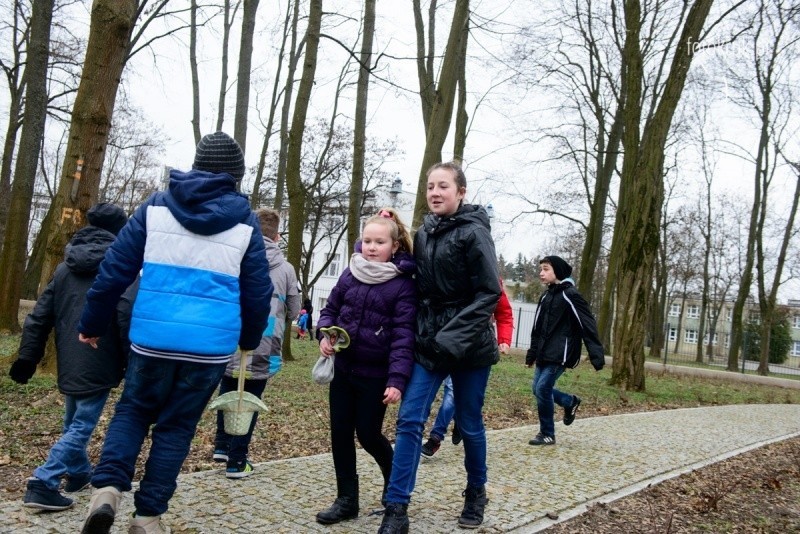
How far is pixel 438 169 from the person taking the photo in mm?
4406

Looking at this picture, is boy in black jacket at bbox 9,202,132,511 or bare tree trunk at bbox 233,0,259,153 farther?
bare tree trunk at bbox 233,0,259,153

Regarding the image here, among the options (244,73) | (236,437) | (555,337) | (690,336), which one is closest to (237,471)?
(236,437)

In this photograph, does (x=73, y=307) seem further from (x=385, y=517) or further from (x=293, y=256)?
(x=293, y=256)

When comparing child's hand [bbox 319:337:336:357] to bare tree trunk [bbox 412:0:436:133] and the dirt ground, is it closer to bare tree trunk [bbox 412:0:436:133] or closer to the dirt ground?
the dirt ground

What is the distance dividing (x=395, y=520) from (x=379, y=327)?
1077 millimetres

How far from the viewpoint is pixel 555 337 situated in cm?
732

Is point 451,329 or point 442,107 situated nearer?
point 451,329

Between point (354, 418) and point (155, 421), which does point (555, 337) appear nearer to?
point (354, 418)

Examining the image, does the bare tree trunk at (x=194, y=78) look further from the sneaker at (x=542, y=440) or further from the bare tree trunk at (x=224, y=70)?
the sneaker at (x=542, y=440)

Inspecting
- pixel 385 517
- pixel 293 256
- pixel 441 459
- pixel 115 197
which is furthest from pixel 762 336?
pixel 115 197

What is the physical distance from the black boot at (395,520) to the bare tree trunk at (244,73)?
465 inches

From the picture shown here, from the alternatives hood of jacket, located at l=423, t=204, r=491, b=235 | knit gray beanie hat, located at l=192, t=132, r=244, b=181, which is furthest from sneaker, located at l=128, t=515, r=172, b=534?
hood of jacket, located at l=423, t=204, r=491, b=235

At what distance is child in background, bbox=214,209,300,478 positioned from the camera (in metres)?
5.07

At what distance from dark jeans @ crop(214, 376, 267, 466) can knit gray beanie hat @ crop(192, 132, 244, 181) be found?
174cm
